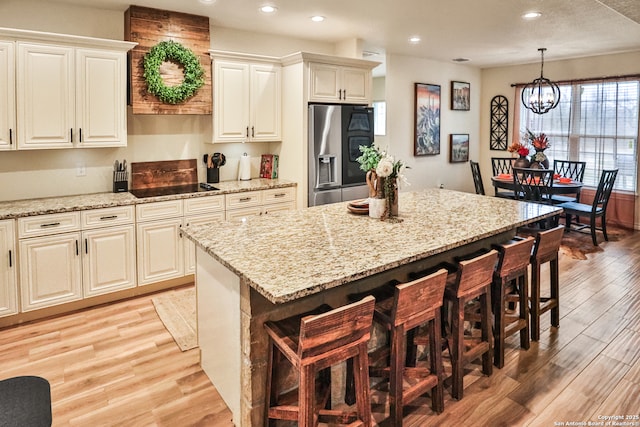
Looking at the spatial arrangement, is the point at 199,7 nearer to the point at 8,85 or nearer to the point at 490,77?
the point at 8,85

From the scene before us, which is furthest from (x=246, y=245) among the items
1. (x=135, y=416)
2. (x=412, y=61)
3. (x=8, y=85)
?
(x=412, y=61)

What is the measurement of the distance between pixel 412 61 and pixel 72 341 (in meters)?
5.88

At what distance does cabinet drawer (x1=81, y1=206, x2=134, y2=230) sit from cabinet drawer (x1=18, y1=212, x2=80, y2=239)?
7cm

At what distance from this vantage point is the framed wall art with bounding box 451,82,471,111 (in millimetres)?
7672

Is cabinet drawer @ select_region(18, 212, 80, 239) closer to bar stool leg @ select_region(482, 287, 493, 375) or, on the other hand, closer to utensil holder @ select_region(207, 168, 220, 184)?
utensil holder @ select_region(207, 168, 220, 184)

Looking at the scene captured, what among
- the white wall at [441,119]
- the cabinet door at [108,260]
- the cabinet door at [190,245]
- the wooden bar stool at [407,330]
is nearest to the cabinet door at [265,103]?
the cabinet door at [190,245]

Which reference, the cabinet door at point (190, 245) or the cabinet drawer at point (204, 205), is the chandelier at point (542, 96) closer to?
the cabinet drawer at point (204, 205)

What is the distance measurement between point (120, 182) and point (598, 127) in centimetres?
682

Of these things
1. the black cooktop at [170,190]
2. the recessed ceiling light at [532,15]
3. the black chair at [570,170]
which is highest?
the recessed ceiling light at [532,15]

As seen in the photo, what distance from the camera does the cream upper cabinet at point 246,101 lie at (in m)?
4.58

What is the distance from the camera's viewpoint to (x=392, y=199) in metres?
3.04

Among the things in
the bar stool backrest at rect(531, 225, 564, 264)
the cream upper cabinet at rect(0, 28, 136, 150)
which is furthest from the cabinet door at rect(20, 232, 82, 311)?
the bar stool backrest at rect(531, 225, 564, 264)

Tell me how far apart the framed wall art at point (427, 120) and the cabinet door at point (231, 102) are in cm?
326

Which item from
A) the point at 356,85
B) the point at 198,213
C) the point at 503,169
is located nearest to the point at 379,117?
the point at 503,169
